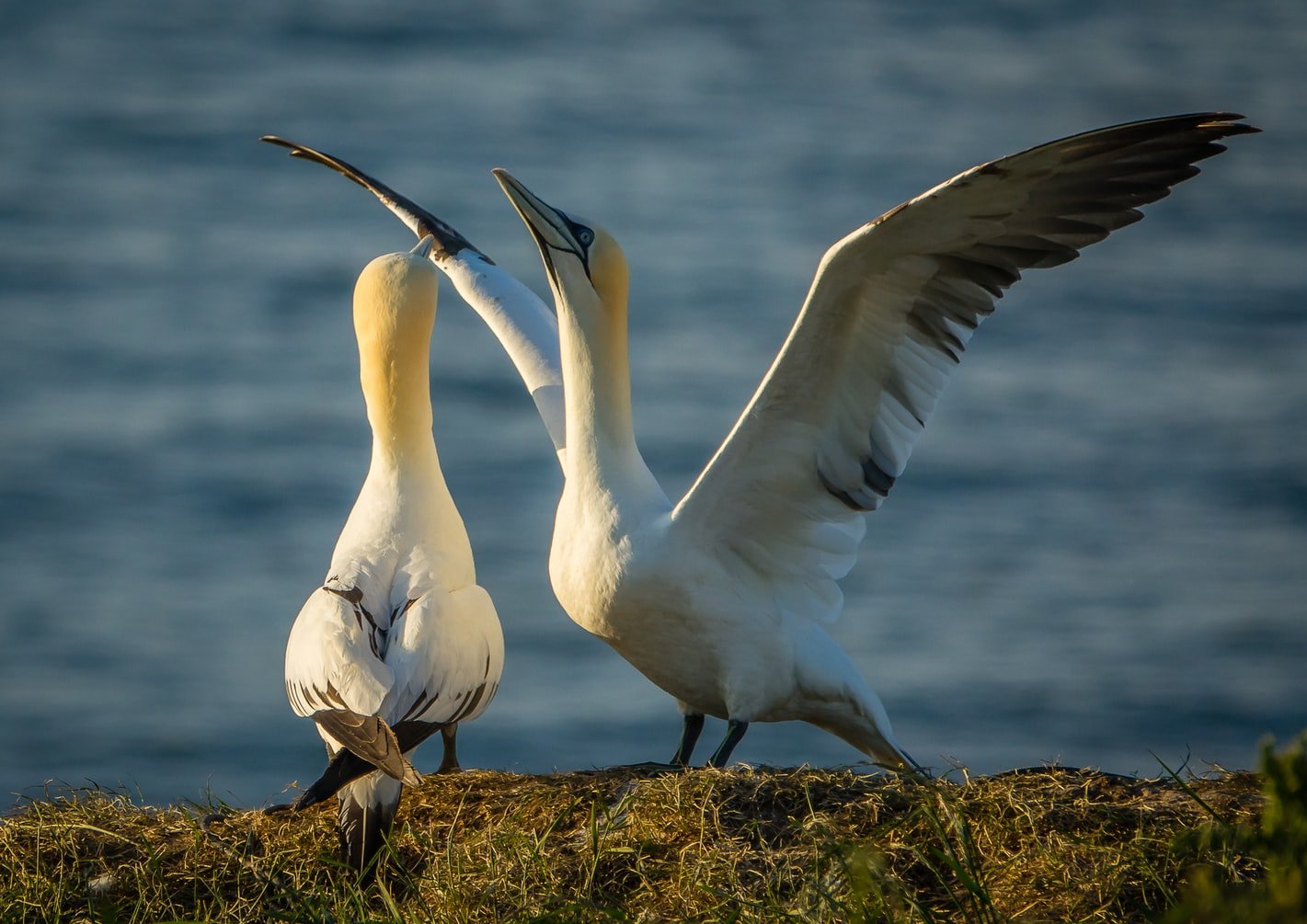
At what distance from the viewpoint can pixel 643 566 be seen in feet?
20.7

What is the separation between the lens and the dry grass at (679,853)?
4.71m

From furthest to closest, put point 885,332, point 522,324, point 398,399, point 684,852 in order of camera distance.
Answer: point 522,324, point 398,399, point 885,332, point 684,852

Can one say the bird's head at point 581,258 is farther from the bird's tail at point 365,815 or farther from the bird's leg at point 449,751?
the bird's tail at point 365,815

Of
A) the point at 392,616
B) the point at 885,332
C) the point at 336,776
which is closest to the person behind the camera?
the point at 336,776

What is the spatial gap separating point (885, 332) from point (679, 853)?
6.68 ft

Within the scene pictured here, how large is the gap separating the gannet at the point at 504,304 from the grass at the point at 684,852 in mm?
2615

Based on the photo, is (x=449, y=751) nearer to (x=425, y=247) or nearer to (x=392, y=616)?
(x=392, y=616)

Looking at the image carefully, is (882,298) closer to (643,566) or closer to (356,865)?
(643,566)

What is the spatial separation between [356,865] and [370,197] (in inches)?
759

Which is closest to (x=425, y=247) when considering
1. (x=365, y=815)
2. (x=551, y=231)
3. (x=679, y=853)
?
(x=551, y=231)

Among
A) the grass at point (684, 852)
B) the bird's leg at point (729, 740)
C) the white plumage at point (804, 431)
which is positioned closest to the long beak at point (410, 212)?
the white plumage at point (804, 431)

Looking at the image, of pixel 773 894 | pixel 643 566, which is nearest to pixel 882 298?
pixel 643 566

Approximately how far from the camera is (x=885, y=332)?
6176 millimetres

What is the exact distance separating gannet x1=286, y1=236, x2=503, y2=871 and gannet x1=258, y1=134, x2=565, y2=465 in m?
0.73
